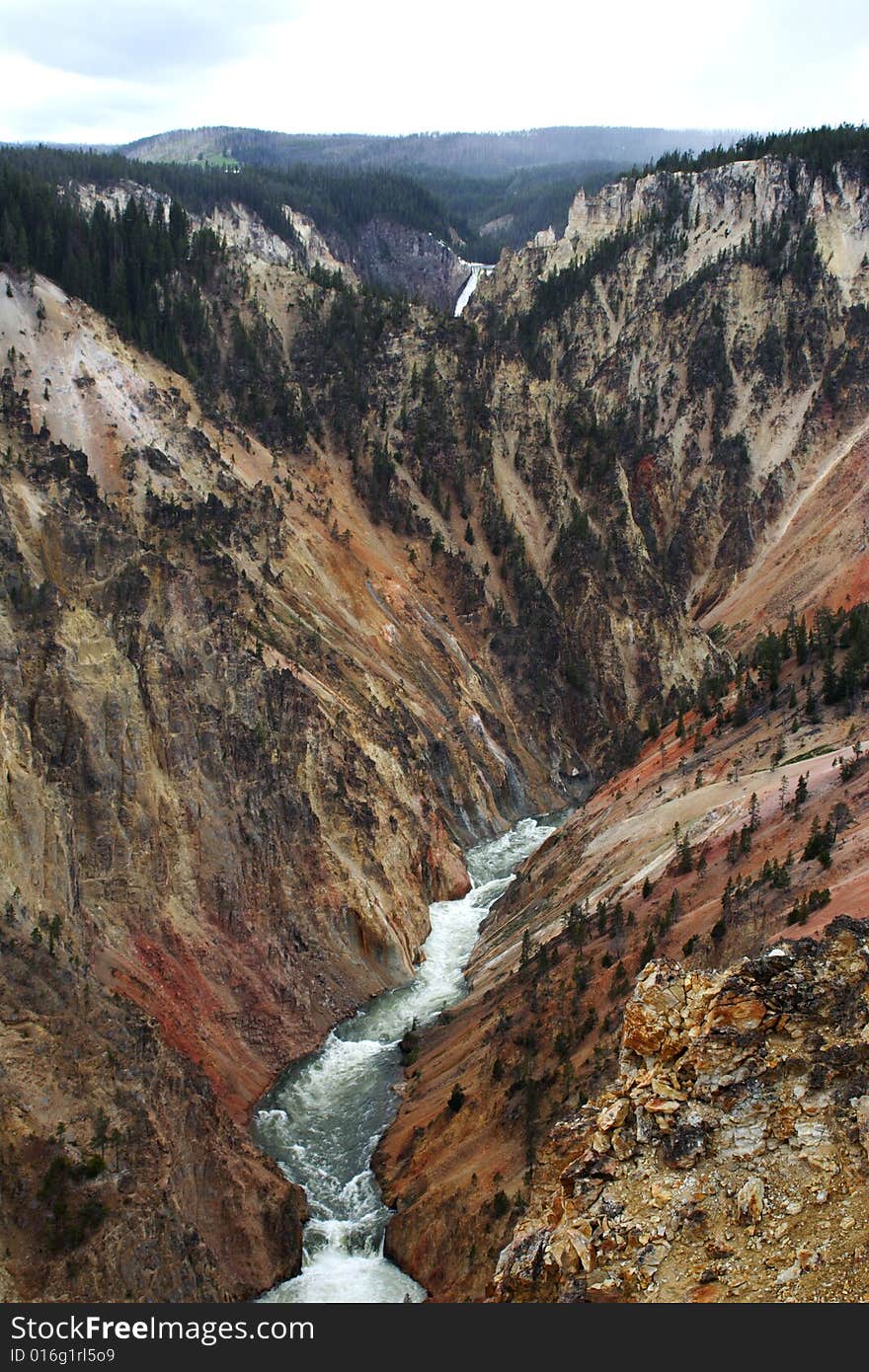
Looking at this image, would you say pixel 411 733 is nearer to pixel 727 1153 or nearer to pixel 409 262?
pixel 727 1153

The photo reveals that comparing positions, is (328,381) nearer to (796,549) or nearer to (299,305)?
(299,305)

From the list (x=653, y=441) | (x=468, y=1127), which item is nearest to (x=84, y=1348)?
(x=468, y=1127)

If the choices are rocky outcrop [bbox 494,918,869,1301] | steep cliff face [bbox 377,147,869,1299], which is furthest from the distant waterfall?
rocky outcrop [bbox 494,918,869,1301]

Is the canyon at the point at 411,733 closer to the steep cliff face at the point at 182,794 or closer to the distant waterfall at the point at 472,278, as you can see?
the steep cliff face at the point at 182,794

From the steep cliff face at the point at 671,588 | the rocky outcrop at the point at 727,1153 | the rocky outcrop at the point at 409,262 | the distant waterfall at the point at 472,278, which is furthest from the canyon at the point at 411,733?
the rocky outcrop at the point at 409,262

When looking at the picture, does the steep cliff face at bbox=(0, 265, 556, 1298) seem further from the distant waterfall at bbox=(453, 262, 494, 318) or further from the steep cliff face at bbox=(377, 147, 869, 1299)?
the distant waterfall at bbox=(453, 262, 494, 318)
